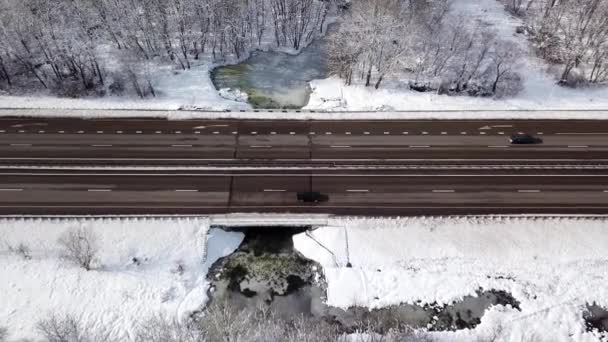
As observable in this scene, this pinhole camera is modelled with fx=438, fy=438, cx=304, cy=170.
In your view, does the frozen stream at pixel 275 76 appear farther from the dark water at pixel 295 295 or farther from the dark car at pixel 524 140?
the dark car at pixel 524 140

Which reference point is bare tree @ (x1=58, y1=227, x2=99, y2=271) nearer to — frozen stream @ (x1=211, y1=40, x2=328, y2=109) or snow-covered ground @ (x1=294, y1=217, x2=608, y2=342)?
snow-covered ground @ (x1=294, y1=217, x2=608, y2=342)

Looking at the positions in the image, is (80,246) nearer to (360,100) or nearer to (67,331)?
(67,331)

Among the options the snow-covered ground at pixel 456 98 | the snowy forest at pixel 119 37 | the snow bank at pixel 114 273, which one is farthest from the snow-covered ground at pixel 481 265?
the snowy forest at pixel 119 37

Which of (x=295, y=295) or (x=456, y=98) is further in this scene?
(x=456, y=98)

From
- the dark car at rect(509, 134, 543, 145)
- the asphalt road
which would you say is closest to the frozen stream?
the asphalt road

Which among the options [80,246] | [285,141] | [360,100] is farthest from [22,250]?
[360,100]
